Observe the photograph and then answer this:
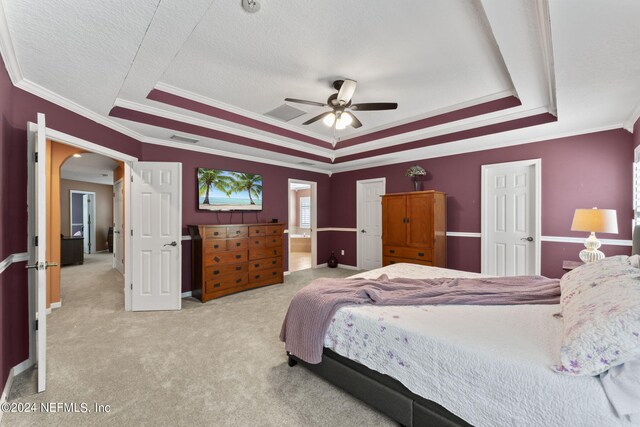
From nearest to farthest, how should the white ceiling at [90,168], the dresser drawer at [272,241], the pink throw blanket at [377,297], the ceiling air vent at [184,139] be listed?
the pink throw blanket at [377,297] → the ceiling air vent at [184,139] → the dresser drawer at [272,241] → the white ceiling at [90,168]

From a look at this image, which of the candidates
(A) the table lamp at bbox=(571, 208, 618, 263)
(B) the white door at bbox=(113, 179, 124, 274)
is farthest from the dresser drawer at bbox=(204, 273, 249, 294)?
(A) the table lamp at bbox=(571, 208, 618, 263)

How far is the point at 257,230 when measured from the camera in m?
4.77

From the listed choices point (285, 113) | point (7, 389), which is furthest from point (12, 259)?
point (285, 113)

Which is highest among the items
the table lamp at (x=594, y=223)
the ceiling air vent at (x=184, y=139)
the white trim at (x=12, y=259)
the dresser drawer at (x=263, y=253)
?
the ceiling air vent at (x=184, y=139)

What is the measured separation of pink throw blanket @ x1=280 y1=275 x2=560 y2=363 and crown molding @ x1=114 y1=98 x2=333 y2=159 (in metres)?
2.60

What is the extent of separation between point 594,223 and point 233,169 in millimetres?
4828

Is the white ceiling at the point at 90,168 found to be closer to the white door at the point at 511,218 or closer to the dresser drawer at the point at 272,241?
the dresser drawer at the point at 272,241

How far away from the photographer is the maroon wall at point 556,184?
343 cm

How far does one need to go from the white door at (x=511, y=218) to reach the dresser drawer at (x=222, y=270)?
149 inches

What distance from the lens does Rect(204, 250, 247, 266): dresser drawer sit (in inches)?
162

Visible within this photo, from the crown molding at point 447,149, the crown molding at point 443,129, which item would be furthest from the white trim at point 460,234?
the crown molding at point 443,129

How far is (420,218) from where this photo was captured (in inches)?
181

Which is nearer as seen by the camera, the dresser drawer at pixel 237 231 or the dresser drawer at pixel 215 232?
the dresser drawer at pixel 215 232

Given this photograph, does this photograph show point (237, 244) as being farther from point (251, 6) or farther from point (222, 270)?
point (251, 6)
